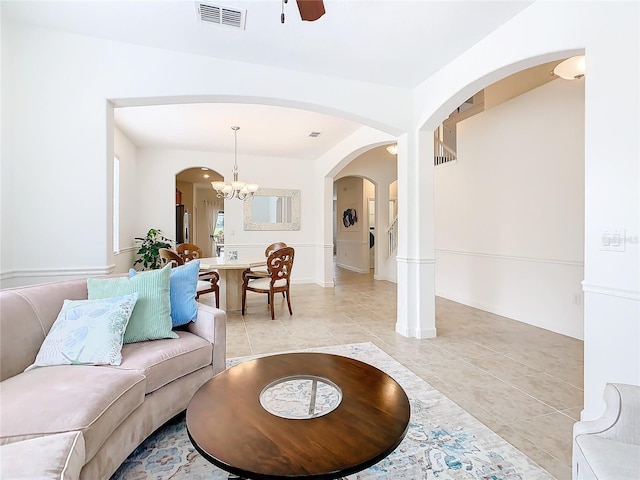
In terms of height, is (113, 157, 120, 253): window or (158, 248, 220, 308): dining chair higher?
(113, 157, 120, 253): window

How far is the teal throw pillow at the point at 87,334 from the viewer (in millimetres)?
1638

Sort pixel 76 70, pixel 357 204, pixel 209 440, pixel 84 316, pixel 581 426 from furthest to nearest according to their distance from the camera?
pixel 357 204 < pixel 76 70 < pixel 84 316 < pixel 581 426 < pixel 209 440

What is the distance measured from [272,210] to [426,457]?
235 inches

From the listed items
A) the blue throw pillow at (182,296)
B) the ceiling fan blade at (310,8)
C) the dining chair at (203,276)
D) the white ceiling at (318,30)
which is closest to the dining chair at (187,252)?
the dining chair at (203,276)

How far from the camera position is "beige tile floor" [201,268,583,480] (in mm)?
1968

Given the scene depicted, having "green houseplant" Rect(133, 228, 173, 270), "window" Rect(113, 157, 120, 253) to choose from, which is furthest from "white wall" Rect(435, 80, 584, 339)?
"window" Rect(113, 157, 120, 253)

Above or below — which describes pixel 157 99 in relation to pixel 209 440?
above

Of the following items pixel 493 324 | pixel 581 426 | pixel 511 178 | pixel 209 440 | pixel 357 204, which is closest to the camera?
pixel 209 440

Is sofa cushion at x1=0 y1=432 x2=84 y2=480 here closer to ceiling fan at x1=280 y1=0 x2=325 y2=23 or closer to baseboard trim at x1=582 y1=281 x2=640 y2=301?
ceiling fan at x1=280 y1=0 x2=325 y2=23

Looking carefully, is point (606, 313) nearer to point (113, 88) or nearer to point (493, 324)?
point (493, 324)

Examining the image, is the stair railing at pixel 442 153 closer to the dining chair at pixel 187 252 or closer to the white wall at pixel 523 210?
the white wall at pixel 523 210

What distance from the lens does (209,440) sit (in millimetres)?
1087

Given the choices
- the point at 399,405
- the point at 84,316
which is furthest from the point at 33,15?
the point at 399,405

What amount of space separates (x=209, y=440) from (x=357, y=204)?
28.1 feet
